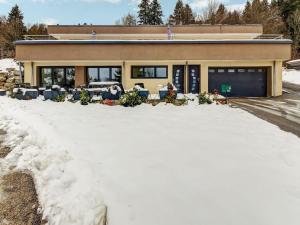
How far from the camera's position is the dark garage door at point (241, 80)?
2656 centimetres

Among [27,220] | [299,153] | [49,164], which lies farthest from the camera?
[299,153]

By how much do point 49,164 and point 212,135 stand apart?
15.0 feet

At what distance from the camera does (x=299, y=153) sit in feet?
29.6

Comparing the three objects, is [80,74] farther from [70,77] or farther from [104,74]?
[104,74]

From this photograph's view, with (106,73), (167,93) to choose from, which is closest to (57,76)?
(106,73)

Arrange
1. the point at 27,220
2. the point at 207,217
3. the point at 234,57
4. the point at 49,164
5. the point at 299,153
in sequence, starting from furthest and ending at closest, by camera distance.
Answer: the point at 234,57 → the point at 299,153 → the point at 49,164 → the point at 27,220 → the point at 207,217

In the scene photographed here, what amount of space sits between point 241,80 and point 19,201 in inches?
885

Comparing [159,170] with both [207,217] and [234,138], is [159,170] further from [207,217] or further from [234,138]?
[234,138]

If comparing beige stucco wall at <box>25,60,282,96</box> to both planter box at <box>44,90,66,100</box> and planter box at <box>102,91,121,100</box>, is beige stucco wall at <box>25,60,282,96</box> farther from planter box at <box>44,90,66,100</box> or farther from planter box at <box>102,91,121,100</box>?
planter box at <box>102,91,121,100</box>

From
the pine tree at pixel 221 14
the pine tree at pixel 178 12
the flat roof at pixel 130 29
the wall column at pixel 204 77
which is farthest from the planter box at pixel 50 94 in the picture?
the pine tree at pixel 178 12

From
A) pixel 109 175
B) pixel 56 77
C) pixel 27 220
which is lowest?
pixel 27 220

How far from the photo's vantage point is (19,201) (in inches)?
261

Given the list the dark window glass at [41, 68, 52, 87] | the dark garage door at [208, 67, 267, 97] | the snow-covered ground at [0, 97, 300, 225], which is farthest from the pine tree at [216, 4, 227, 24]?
the snow-covered ground at [0, 97, 300, 225]

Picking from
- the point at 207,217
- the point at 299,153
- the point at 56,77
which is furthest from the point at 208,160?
the point at 56,77
